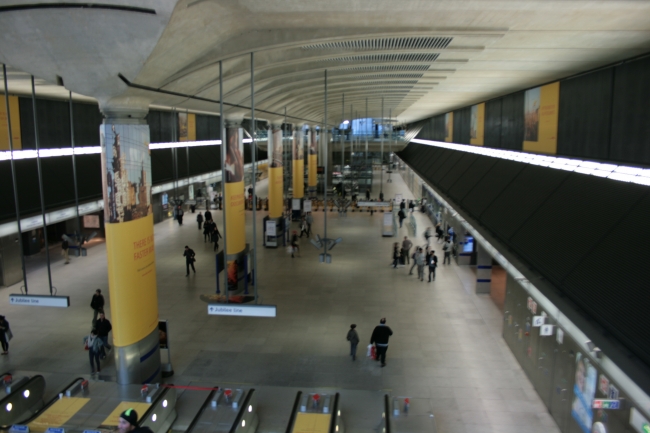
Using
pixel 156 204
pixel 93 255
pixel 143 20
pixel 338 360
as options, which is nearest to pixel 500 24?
pixel 143 20

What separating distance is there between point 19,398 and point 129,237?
3127mm

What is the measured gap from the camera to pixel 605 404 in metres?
5.90

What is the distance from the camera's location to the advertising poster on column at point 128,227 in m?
8.68

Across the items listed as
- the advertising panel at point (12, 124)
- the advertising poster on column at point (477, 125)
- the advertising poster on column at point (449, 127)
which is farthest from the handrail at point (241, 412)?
the advertising poster on column at point (449, 127)

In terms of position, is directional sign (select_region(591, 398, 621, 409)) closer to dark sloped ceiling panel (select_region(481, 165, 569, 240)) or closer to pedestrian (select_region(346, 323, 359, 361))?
dark sloped ceiling panel (select_region(481, 165, 569, 240))

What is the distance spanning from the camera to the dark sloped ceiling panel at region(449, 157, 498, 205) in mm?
16297

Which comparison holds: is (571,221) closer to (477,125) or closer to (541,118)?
(541,118)

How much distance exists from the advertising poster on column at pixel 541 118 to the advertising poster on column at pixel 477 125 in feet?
19.4

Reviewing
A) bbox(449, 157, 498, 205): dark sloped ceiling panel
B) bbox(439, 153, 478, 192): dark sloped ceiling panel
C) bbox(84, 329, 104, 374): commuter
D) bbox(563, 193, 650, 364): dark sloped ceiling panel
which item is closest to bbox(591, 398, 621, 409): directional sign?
bbox(563, 193, 650, 364): dark sloped ceiling panel

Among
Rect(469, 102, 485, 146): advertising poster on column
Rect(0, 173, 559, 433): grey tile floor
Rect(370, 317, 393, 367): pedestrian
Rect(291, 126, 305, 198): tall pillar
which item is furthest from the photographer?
Rect(291, 126, 305, 198): tall pillar

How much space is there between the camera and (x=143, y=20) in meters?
6.22

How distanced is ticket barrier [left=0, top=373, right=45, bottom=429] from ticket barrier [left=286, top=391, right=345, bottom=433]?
177 inches

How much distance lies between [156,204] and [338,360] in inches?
796

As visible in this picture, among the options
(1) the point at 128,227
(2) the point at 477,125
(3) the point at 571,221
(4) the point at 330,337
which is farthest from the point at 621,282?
(2) the point at 477,125
